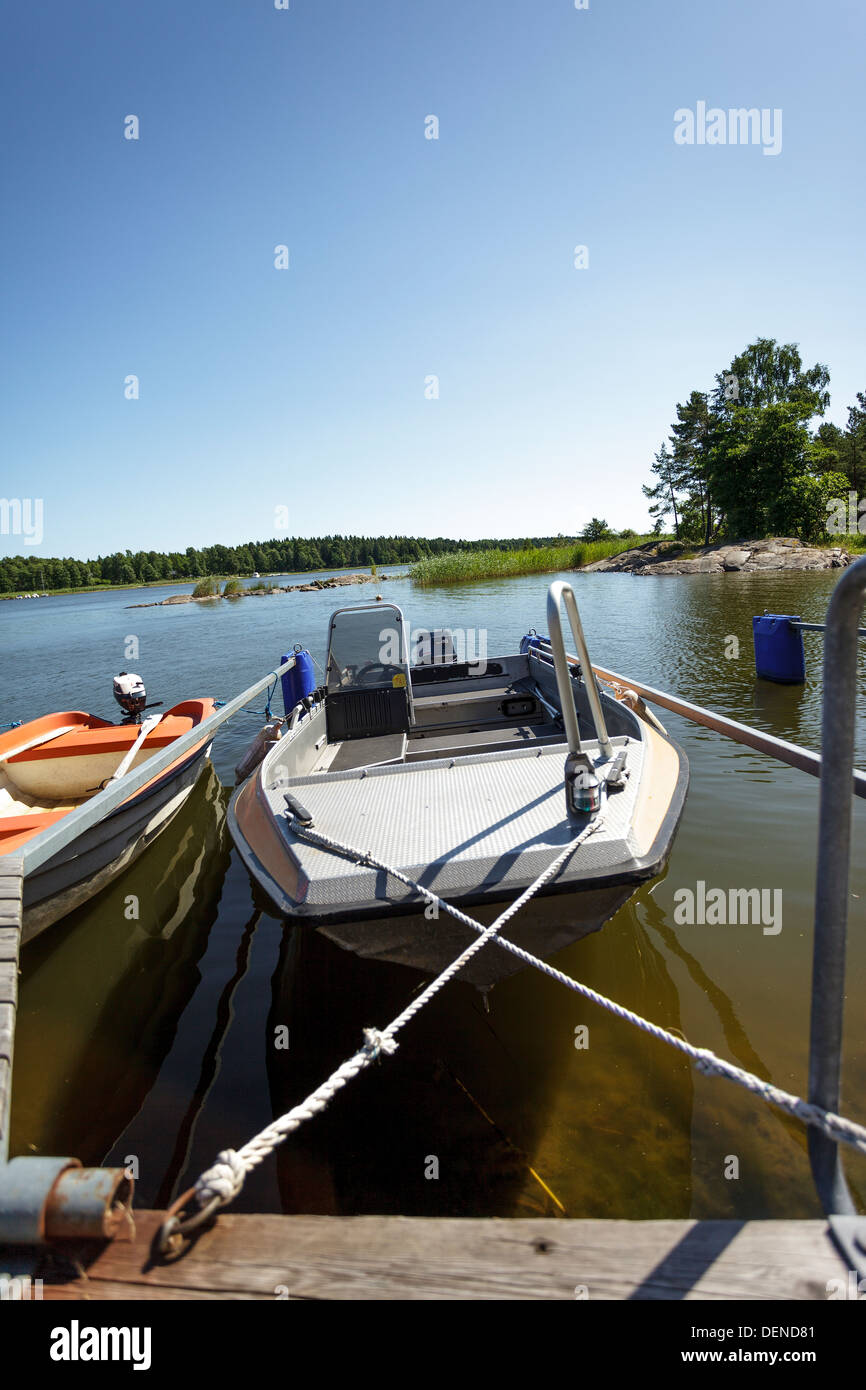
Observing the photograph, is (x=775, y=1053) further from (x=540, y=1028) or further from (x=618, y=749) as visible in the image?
(x=618, y=749)

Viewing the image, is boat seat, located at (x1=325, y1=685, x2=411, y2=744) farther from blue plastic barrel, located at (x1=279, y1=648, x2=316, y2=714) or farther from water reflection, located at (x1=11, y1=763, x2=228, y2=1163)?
blue plastic barrel, located at (x1=279, y1=648, x2=316, y2=714)

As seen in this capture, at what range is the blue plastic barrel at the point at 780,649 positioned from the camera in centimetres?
1051

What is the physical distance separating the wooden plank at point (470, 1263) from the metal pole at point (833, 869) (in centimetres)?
22

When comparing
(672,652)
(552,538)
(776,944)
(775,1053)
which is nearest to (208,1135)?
(775,1053)

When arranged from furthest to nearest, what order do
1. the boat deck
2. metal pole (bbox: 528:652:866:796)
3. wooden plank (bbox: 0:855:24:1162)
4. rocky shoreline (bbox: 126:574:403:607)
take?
1. rocky shoreline (bbox: 126:574:403:607)
2. metal pole (bbox: 528:652:866:796)
3. the boat deck
4. wooden plank (bbox: 0:855:24:1162)

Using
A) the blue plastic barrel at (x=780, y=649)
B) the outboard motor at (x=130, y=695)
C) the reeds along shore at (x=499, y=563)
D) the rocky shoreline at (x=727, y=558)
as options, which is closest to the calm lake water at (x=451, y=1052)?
the outboard motor at (x=130, y=695)

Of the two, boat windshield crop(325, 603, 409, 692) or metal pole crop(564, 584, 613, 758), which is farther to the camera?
boat windshield crop(325, 603, 409, 692)

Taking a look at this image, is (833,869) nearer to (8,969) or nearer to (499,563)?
(8,969)

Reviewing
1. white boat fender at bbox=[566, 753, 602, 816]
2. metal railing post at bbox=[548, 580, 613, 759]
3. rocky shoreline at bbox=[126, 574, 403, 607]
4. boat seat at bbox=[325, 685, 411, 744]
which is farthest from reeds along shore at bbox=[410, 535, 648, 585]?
white boat fender at bbox=[566, 753, 602, 816]

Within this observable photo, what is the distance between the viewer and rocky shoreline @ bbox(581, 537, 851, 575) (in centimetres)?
3284

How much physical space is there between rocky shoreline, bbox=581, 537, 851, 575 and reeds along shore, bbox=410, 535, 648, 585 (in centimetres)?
257

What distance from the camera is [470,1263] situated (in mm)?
1513
